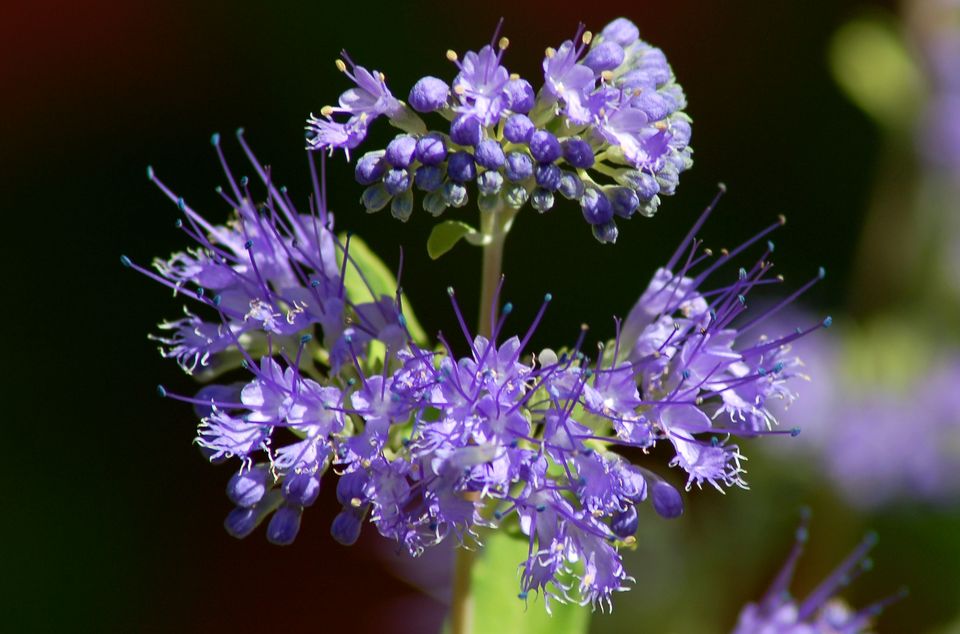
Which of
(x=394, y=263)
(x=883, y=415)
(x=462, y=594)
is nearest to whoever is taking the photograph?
(x=462, y=594)

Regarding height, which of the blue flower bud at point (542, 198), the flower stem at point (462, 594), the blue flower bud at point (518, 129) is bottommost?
the flower stem at point (462, 594)

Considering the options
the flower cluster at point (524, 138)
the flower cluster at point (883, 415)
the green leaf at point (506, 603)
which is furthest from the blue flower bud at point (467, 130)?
the flower cluster at point (883, 415)

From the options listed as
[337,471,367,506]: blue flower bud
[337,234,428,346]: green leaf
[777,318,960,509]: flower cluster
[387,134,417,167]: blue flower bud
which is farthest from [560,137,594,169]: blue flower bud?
[777,318,960,509]: flower cluster

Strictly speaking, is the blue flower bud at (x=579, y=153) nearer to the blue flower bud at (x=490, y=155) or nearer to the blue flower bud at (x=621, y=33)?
the blue flower bud at (x=490, y=155)

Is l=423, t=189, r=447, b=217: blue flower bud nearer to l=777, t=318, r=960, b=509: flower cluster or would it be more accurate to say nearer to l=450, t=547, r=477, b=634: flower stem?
l=450, t=547, r=477, b=634: flower stem

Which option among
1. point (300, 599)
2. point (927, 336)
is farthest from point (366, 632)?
point (927, 336)

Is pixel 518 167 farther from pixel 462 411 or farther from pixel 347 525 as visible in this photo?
pixel 347 525

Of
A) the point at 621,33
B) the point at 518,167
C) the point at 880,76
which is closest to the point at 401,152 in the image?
the point at 518,167

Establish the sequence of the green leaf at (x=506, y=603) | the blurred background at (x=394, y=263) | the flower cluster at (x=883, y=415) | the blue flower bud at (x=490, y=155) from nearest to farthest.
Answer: the blue flower bud at (x=490, y=155)
the green leaf at (x=506, y=603)
the flower cluster at (x=883, y=415)
the blurred background at (x=394, y=263)
